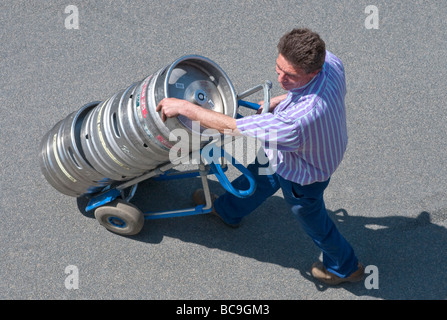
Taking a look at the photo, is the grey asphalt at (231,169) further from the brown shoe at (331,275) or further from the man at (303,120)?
the man at (303,120)

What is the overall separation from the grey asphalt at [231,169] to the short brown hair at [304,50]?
5.42 ft

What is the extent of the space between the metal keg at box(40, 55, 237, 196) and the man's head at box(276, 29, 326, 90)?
0.49m

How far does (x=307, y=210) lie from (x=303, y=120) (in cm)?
76

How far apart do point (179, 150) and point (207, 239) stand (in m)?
1.03

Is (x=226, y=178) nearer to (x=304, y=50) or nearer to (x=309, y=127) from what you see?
(x=309, y=127)

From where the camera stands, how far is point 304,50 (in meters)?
2.62

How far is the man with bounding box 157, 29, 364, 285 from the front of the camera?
2.68 meters

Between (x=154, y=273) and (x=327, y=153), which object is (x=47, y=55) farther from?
(x=327, y=153)

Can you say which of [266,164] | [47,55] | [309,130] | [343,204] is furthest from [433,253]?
[47,55]

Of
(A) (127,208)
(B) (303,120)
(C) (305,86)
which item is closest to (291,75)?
(C) (305,86)

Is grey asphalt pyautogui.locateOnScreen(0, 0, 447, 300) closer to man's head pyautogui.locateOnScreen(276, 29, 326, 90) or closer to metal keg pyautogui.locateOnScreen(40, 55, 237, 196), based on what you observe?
metal keg pyautogui.locateOnScreen(40, 55, 237, 196)

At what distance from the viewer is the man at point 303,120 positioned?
2676 millimetres

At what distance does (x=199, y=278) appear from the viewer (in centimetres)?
379

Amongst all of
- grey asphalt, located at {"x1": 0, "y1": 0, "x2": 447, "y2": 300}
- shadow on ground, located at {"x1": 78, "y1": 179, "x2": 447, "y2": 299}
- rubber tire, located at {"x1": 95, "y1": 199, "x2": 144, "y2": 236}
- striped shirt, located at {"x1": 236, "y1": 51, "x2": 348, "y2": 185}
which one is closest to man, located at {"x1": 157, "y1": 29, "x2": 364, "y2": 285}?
striped shirt, located at {"x1": 236, "y1": 51, "x2": 348, "y2": 185}
